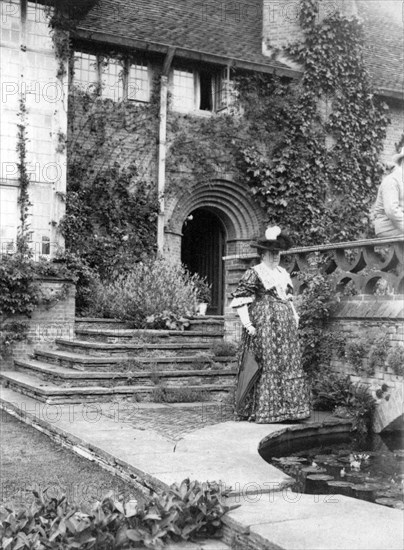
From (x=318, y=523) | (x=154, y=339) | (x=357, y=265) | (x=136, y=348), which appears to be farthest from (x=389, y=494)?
(x=154, y=339)

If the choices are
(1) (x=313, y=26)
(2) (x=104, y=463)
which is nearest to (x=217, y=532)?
(2) (x=104, y=463)

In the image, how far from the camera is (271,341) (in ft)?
22.6

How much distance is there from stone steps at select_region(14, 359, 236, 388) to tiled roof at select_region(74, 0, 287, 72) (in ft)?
25.7

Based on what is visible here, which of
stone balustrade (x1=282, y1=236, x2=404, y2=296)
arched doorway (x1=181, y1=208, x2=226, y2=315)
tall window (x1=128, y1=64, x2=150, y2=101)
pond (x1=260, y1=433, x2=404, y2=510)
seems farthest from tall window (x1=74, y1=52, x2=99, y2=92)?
pond (x1=260, y1=433, x2=404, y2=510)

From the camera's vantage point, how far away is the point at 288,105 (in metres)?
15.7

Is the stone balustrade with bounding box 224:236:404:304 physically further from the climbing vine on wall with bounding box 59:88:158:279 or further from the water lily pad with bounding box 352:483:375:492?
the climbing vine on wall with bounding box 59:88:158:279

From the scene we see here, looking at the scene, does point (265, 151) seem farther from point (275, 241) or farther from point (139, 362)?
point (275, 241)

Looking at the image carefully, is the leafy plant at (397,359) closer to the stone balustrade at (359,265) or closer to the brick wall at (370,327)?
the brick wall at (370,327)

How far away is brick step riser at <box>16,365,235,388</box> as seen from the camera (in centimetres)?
879

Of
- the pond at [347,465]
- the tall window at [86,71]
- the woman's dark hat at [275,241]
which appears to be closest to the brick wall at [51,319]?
the tall window at [86,71]

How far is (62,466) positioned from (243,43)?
12971 mm

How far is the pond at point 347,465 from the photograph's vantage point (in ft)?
15.7

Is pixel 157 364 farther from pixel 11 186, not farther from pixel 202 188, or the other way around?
pixel 202 188

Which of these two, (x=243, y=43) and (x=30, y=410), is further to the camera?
(x=243, y=43)
